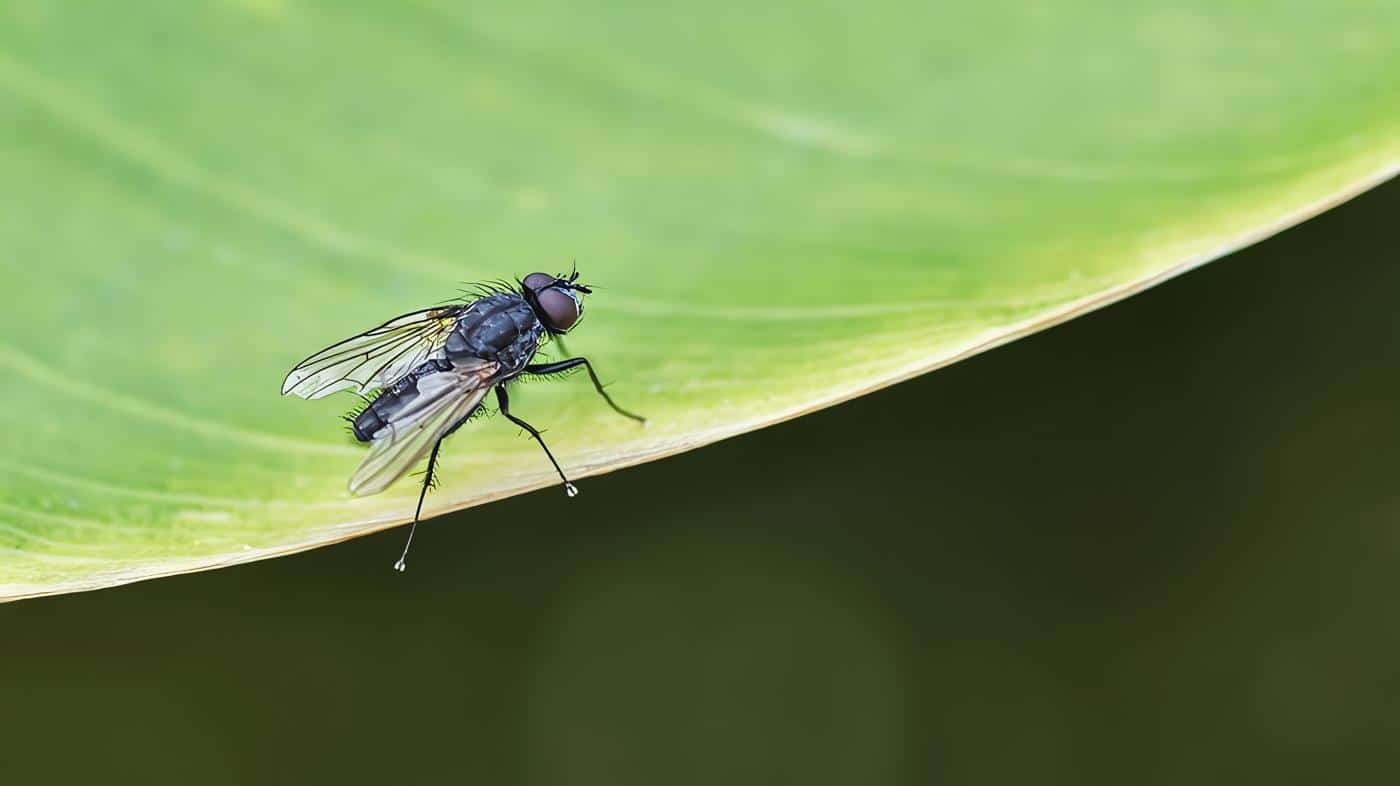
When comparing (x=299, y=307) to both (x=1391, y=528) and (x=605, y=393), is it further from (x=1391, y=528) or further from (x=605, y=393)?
(x=1391, y=528)

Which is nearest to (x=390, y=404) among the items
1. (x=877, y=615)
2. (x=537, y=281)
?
(x=537, y=281)

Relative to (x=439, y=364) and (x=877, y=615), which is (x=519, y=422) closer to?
(x=439, y=364)

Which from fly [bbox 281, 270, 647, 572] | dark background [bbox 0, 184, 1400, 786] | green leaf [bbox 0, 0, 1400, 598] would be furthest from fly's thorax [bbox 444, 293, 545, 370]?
dark background [bbox 0, 184, 1400, 786]

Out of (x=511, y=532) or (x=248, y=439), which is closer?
(x=248, y=439)

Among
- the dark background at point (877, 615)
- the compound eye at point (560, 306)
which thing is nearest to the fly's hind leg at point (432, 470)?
the compound eye at point (560, 306)

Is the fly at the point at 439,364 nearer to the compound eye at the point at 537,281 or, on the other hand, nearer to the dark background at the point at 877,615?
the compound eye at the point at 537,281

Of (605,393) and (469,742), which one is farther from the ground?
(469,742)

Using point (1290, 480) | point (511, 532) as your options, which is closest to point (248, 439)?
point (511, 532)
